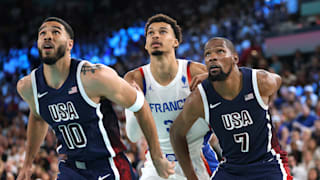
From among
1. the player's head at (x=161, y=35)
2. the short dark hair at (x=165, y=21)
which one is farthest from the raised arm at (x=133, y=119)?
the short dark hair at (x=165, y=21)

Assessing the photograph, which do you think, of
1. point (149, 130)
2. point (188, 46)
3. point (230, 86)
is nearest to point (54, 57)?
point (149, 130)

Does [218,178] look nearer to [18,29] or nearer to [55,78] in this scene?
[55,78]

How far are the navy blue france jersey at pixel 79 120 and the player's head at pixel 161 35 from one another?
45.0 inches

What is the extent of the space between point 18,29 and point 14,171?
583 inches

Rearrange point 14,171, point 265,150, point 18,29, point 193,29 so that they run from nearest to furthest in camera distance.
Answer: point 265,150
point 14,171
point 193,29
point 18,29

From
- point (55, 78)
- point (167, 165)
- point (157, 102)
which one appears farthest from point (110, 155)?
point (157, 102)

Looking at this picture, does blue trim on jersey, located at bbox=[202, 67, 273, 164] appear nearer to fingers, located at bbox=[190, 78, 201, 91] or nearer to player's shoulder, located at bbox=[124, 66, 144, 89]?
fingers, located at bbox=[190, 78, 201, 91]

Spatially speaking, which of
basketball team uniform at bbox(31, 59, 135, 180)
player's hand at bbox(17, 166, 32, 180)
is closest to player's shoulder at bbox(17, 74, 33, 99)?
basketball team uniform at bbox(31, 59, 135, 180)

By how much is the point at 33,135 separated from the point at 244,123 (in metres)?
1.93

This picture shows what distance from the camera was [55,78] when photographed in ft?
13.4

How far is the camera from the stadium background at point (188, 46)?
9.88 m

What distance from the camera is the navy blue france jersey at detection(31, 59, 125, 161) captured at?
153 inches

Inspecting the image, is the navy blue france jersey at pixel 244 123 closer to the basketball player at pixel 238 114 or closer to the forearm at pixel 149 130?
the basketball player at pixel 238 114

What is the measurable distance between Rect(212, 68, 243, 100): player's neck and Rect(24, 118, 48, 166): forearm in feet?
5.36
